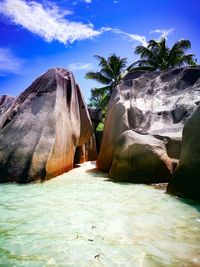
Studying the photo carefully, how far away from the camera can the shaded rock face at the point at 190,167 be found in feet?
16.5

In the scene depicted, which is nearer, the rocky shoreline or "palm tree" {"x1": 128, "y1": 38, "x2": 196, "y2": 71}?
the rocky shoreline

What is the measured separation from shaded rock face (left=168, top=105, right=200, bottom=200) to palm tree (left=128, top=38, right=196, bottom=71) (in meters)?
18.0

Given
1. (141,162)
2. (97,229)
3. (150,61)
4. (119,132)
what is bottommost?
(97,229)

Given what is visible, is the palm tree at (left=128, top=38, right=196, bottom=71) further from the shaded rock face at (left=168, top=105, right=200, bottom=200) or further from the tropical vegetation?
the shaded rock face at (left=168, top=105, right=200, bottom=200)

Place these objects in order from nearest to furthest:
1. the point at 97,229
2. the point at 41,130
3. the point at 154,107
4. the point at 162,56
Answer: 1. the point at 97,229
2. the point at 41,130
3. the point at 154,107
4. the point at 162,56

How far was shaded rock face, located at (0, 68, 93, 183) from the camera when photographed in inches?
272

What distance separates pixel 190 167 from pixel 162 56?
19762mm

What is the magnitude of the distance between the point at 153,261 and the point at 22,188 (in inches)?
164

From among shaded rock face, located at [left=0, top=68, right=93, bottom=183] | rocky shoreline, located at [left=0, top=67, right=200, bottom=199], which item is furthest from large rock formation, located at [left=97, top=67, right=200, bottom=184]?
shaded rock face, located at [left=0, top=68, right=93, bottom=183]

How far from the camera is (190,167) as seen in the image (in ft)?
17.1

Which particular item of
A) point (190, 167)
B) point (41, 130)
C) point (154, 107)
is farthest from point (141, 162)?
point (154, 107)

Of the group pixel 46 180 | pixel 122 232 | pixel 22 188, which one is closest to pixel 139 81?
pixel 46 180

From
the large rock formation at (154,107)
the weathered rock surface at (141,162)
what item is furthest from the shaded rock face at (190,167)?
the large rock formation at (154,107)

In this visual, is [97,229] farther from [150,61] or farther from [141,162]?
[150,61]
